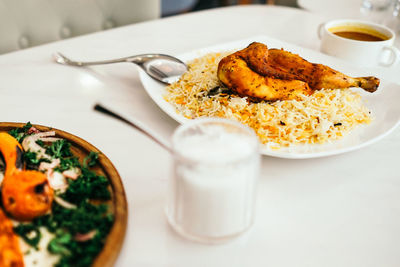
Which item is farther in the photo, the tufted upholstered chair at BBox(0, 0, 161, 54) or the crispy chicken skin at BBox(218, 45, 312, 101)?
the tufted upholstered chair at BBox(0, 0, 161, 54)

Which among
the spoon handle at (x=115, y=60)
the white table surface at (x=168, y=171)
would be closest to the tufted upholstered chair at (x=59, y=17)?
the white table surface at (x=168, y=171)

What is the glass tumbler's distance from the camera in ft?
1.97

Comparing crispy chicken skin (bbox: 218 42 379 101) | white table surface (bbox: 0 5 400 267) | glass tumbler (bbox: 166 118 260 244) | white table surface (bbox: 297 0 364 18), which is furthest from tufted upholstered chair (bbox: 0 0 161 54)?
glass tumbler (bbox: 166 118 260 244)

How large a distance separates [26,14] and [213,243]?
141cm

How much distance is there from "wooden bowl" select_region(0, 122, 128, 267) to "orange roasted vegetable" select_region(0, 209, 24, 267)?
106 mm

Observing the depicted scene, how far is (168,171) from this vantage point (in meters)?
0.85

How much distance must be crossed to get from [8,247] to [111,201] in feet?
0.57

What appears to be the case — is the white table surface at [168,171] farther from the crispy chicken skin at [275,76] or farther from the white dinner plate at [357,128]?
the crispy chicken skin at [275,76]

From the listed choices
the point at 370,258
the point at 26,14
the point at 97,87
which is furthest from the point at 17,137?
the point at 26,14

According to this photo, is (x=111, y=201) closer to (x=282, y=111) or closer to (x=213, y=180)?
(x=213, y=180)

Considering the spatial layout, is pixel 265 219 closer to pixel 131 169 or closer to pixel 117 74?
pixel 131 169

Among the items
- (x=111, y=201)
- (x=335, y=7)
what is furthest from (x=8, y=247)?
(x=335, y=7)

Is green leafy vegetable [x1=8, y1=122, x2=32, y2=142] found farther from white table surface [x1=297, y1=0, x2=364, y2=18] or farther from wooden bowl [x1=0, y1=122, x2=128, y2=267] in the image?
white table surface [x1=297, y1=0, x2=364, y2=18]

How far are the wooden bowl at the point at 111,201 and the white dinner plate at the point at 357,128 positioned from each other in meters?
0.23
